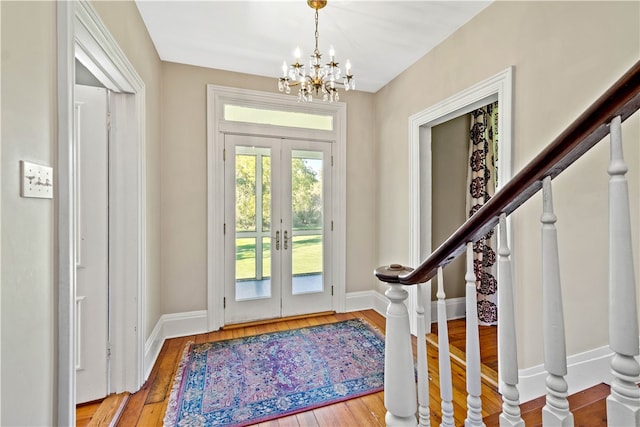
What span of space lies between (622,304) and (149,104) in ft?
9.50

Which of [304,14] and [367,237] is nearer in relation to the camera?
[304,14]

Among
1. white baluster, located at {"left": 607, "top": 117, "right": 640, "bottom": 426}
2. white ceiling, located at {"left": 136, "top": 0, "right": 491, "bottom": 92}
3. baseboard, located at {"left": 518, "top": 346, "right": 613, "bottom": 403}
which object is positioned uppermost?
white ceiling, located at {"left": 136, "top": 0, "right": 491, "bottom": 92}

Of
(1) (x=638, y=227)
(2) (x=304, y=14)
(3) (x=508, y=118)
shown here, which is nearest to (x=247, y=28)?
(2) (x=304, y=14)

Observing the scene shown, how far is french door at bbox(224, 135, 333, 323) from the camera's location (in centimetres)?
316

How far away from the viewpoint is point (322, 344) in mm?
2754

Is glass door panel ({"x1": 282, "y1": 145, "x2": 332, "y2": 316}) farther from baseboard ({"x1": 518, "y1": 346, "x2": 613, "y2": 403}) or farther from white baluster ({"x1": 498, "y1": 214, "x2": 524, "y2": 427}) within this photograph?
white baluster ({"x1": 498, "y1": 214, "x2": 524, "y2": 427})

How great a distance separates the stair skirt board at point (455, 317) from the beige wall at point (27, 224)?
54.0 inches

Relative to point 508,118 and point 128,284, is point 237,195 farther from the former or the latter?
point 508,118

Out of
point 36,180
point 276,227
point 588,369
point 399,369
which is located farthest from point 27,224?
point 588,369

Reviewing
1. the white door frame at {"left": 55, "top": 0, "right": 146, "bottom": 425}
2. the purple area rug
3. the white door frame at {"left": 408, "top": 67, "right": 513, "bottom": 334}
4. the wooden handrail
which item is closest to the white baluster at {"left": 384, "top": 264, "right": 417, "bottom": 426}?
the wooden handrail

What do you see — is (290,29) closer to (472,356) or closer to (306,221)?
(306,221)

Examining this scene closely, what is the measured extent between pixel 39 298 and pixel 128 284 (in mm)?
1083

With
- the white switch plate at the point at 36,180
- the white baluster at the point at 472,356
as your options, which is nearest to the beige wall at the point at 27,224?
the white switch plate at the point at 36,180

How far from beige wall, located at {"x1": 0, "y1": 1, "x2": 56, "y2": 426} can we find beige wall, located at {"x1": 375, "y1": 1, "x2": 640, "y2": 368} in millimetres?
2399
